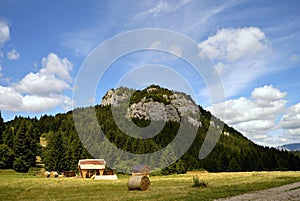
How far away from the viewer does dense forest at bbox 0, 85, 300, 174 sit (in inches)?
3240

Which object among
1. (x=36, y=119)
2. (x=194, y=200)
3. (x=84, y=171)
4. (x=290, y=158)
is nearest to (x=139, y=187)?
(x=194, y=200)

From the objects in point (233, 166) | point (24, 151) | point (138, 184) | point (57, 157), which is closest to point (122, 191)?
point (138, 184)

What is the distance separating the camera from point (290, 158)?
12425cm

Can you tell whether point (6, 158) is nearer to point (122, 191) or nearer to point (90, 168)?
point (90, 168)

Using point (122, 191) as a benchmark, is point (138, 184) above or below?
above

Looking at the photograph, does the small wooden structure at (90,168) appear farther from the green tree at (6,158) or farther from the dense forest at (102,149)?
the green tree at (6,158)

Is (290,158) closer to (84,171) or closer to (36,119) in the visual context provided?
(84,171)

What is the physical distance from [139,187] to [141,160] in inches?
2689

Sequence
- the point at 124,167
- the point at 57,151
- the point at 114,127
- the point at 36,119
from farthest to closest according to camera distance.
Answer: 1. the point at 36,119
2. the point at 114,127
3. the point at 124,167
4. the point at 57,151

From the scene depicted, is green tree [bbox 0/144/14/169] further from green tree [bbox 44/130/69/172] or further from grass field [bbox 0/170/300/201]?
grass field [bbox 0/170/300/201]

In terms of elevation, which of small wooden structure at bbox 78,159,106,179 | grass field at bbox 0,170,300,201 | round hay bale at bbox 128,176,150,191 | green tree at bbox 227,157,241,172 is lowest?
grass field at bbox 0,170,300,201

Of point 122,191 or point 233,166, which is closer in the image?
point 122,191

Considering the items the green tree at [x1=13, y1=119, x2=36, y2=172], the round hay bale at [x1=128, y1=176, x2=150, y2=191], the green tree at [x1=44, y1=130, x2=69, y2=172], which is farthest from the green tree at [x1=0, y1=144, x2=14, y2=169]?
the round hay bale at [x1=128, y1=176, x2=150, y2=191]

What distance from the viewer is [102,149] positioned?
112m
